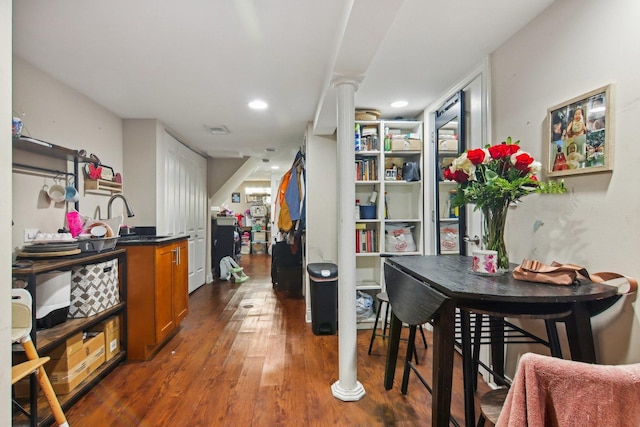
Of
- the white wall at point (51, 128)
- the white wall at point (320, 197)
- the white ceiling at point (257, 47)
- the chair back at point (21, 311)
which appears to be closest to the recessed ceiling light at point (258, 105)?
the white ceiling at point (257, 47)

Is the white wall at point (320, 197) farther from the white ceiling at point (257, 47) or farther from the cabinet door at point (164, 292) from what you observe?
the cabinet door at point (164, 292)

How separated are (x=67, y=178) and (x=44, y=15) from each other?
124 centimetres

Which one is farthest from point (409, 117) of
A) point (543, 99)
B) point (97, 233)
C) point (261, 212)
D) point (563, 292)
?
point (261, 212)

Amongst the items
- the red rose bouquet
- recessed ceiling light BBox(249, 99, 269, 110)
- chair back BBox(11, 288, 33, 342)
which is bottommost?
chair back BBox(11, 288, 33, 342)

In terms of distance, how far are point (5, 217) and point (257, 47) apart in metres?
1.52

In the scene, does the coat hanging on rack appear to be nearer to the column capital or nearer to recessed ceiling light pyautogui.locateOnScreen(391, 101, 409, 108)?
recessed ceiling light pyautogui.locateOnScreen(391, 101, 409, 108)

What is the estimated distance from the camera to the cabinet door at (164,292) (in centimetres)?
238

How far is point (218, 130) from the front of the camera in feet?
11.9

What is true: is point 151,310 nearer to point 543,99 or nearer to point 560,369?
point 560,369

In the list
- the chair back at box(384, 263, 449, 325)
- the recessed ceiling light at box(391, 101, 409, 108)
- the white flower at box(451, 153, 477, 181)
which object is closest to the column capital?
the white flower at box(451, 153, 477, 181)

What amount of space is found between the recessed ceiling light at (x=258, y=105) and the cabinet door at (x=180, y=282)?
151 cm

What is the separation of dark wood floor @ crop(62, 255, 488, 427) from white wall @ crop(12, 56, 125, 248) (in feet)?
3.92

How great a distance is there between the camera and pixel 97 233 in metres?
2.14

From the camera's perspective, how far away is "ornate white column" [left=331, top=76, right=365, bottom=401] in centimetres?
185
